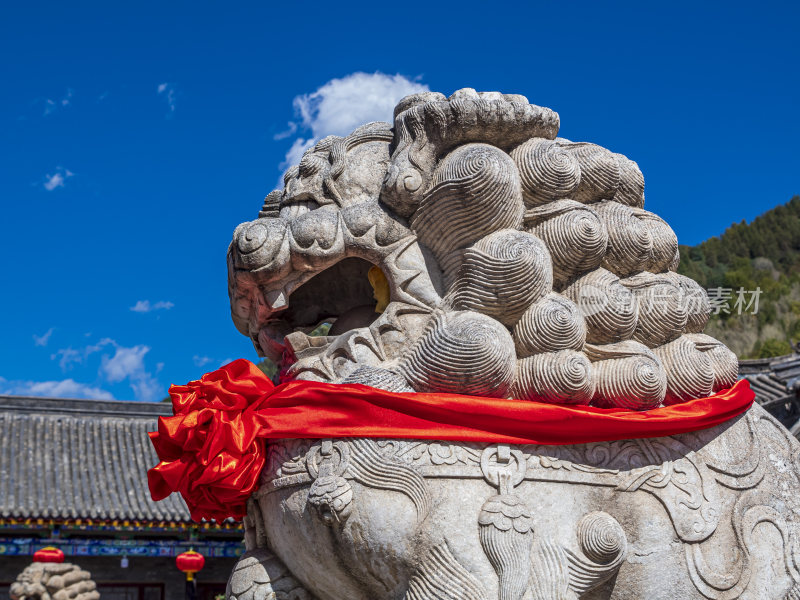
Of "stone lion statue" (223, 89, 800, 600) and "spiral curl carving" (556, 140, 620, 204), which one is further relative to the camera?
"spiral curl carving" (556, 140, 620, 204)

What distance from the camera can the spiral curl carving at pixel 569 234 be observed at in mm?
3240

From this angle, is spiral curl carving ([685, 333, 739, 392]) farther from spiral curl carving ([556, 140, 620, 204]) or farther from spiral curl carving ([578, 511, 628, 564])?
spiral curl carving ([578, 511, 628, 564])

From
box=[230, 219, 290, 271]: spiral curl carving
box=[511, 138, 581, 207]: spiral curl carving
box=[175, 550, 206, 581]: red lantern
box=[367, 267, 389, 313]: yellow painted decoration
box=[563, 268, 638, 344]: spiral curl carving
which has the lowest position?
box=[563, 268, 638, 344]: spiral curl carving

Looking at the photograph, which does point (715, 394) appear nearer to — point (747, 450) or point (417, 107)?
point (747, 450)

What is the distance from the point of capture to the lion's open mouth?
3566mm

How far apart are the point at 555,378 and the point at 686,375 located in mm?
581

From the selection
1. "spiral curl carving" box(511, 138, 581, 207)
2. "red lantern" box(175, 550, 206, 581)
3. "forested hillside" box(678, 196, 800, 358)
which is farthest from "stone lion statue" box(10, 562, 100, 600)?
"forested hillside" box(678, 196, 800, 358)

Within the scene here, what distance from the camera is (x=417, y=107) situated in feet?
11.1

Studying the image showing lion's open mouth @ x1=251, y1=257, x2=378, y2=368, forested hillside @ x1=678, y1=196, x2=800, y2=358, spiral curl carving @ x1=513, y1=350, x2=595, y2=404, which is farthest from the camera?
forested hillside @ x1=678, y1=196, x2=800, y2=358

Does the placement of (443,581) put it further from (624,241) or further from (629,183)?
(629,183)

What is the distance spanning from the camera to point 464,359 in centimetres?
296

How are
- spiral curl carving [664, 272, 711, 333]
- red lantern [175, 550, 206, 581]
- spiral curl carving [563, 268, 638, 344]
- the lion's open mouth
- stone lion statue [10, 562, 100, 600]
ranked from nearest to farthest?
spiral curl carving [563, 268, 638, 344], spiral curl carving [664, 272, 711, 333], the lion's open mouth, stone lion statue [10, 562, 100, 600], red lantern [175, 550, 206, 581]

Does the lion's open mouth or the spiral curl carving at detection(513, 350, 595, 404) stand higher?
the lion's open mouth

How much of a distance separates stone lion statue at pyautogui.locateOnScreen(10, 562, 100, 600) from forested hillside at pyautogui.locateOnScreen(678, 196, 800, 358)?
23.9 meters
